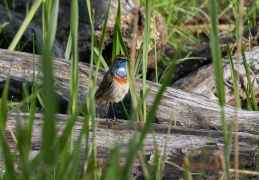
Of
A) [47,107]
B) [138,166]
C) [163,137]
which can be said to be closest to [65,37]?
[163,137]

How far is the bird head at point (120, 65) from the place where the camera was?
3.46 m

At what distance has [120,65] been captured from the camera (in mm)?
3645

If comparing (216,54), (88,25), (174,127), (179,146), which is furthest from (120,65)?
(216,54)

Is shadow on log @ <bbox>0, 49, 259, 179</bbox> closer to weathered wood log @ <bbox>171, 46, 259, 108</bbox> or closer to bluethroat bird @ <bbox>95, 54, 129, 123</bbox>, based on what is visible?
bluethroat bird @ <bbox>95, 54, 129, 123</bbox>

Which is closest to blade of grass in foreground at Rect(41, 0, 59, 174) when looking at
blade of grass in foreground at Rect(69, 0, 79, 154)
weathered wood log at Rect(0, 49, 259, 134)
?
blade of grass in foreground at Rect(69, 0, 79, 154)

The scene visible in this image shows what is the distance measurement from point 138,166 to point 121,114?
1.42m

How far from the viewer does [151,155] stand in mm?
2436

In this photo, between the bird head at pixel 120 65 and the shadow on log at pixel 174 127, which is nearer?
the shadow on log at pixel 174 127

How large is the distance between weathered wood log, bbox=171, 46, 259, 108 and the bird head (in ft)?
3.80

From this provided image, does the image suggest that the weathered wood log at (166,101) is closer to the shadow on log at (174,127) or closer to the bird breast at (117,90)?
the shadow on log at (174,127)

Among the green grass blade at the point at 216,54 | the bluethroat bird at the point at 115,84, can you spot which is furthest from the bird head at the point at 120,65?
the green grass blade at the point at 216,54

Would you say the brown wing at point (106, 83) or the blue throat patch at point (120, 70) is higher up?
the blue throat patch at point (120, 70)

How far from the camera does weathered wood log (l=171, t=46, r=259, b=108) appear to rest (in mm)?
4438

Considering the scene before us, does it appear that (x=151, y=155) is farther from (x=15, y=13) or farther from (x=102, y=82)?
(x=15, y=13)
